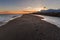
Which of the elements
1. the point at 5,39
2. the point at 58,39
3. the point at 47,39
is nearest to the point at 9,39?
the point at 5,39

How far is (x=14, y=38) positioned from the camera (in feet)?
36.1

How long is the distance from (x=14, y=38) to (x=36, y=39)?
1692mm

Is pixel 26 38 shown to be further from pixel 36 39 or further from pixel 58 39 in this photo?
pixel 58 39

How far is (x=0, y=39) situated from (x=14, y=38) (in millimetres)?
1047

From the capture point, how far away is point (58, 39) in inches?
415

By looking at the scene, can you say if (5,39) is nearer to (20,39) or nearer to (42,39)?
(20,39)

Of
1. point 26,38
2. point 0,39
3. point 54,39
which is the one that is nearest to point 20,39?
point 26,38

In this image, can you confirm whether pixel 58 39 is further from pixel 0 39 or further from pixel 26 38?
pixel 0 39

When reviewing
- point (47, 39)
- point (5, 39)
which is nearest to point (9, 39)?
point (5, 39)

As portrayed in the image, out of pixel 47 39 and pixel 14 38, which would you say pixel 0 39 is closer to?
pixel 14 38

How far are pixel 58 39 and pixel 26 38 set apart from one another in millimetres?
2366

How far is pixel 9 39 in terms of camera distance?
10.7m

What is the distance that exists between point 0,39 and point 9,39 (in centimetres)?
71

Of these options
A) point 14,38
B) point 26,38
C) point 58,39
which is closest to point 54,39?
point 58,39
